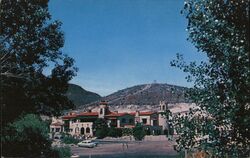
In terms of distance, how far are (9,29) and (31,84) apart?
2.70m

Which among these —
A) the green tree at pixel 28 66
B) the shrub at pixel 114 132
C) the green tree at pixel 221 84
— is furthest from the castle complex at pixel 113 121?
the green tree at pixel 221 84

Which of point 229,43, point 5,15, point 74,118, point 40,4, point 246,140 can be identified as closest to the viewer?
point 229,43

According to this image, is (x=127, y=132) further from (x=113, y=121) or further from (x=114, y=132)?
(x=113, y=121)

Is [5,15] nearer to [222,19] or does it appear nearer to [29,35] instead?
[29,35]

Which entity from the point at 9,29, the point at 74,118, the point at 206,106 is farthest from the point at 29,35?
the point at 74,118

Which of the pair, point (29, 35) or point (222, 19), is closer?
point (222, 19)

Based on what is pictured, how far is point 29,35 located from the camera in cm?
1930

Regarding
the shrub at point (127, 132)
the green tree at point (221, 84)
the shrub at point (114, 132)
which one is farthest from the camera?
the shrub at point (114, 132)

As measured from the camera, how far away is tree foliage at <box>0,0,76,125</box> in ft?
60.2

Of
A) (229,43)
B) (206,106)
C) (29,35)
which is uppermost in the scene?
(29,35)

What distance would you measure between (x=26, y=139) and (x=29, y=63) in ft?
32.5

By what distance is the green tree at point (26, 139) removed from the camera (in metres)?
22.5

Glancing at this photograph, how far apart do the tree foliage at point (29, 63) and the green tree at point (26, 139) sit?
162 centimetres

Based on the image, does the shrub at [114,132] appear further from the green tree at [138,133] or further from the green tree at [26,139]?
the green tree at [26,139]
